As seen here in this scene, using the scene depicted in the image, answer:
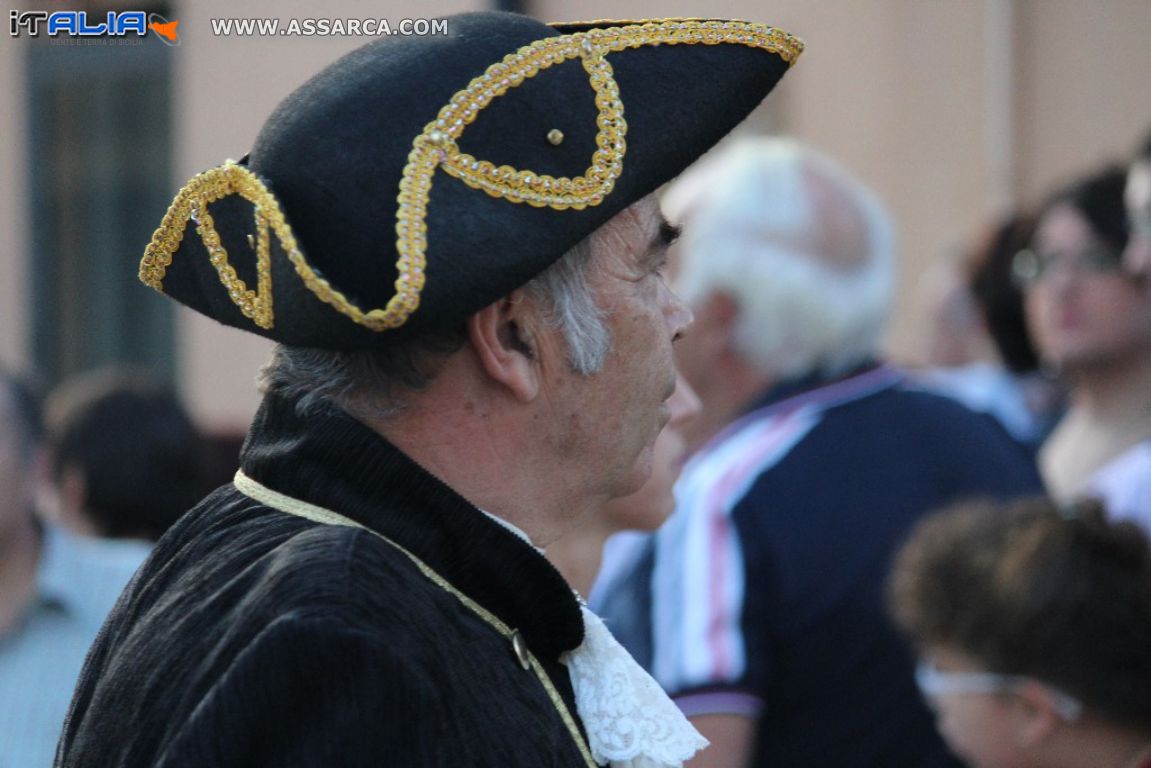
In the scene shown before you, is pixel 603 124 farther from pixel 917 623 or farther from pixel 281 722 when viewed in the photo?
pixel 917 623

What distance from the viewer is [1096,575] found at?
2873mm

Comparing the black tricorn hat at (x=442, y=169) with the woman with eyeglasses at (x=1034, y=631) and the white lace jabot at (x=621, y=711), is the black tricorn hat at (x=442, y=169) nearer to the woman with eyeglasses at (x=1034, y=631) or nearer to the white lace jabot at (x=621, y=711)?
the white lace jabot at (x=621, y=711)

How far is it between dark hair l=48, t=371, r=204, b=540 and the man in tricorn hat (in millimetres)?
2447

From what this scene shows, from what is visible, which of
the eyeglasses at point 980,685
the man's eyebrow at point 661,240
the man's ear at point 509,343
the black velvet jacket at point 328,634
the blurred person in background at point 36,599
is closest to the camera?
the black velvet jacket at point 328,634

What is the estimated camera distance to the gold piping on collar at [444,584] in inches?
64.4

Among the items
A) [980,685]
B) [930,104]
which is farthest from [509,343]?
[930,104]

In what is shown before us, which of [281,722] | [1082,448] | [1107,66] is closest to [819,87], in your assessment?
[1107,66]

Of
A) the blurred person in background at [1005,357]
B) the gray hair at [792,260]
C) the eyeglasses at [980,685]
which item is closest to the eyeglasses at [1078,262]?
the blurred person in background at [1005,357]

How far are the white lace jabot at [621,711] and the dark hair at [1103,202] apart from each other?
305cm

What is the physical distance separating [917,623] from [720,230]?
1041 millimetres

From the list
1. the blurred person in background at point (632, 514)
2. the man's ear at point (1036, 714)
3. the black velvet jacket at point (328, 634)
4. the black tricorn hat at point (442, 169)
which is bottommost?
the man's ear at point (1036, 714)

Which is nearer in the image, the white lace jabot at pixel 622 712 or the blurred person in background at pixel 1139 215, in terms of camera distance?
the white lace jabot at pixel 622 712

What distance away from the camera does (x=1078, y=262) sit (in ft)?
14.7

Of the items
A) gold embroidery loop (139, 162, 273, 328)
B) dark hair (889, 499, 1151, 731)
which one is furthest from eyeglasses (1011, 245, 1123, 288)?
gold embroidery loop (139, 162, 273, 328)
